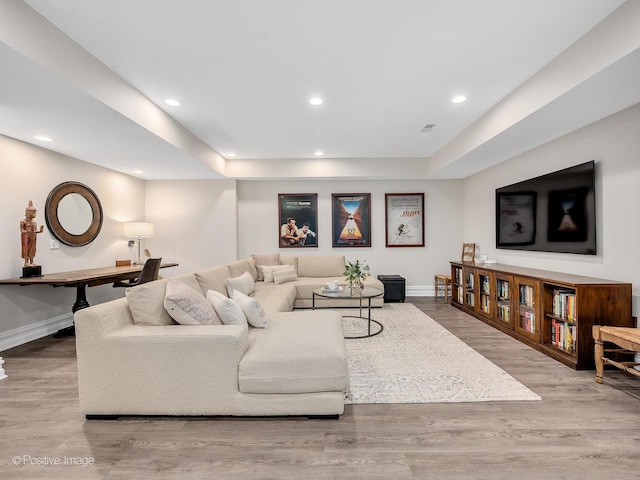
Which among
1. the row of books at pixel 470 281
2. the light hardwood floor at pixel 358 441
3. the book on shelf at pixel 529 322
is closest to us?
the light hardwood floor at pixel 358 441

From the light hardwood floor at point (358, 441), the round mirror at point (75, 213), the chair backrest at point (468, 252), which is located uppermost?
the round mirror at point (75, 213)

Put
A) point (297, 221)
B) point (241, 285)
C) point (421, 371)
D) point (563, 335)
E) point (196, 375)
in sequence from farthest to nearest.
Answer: point (297, 221) → point (241, 285) → point (563, 335) → point (421, 371) → point (196, 375)

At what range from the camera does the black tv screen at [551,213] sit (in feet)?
10.3

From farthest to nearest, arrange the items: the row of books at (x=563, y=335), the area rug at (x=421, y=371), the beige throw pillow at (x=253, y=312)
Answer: the row of books at (x=563, y=335), the beige throw pillow at (x=253, y=312), the area rug at (x=421, y=371)

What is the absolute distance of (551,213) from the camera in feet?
11.9

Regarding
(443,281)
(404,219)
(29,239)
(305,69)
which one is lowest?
(443,281)

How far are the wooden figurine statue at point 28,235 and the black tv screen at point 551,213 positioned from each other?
19.4ft

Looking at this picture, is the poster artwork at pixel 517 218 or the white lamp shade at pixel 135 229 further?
the white lamp shade at pixel 135 229

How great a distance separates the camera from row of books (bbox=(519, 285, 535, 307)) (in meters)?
3.40

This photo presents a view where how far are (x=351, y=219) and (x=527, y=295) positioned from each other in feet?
10.9

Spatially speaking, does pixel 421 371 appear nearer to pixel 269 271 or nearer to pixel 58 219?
pixel 269 271

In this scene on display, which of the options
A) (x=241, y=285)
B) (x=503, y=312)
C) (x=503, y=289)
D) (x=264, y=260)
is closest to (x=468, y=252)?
(x=503, y=289)

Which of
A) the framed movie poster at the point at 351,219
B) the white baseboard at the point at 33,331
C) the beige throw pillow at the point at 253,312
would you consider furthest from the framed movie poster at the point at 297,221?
the beige throw pillow at the point at 253,312

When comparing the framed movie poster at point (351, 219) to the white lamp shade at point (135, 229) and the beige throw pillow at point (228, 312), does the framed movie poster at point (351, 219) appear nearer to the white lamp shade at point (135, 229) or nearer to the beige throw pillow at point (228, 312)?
the white lamp shade at point (135, 229)
